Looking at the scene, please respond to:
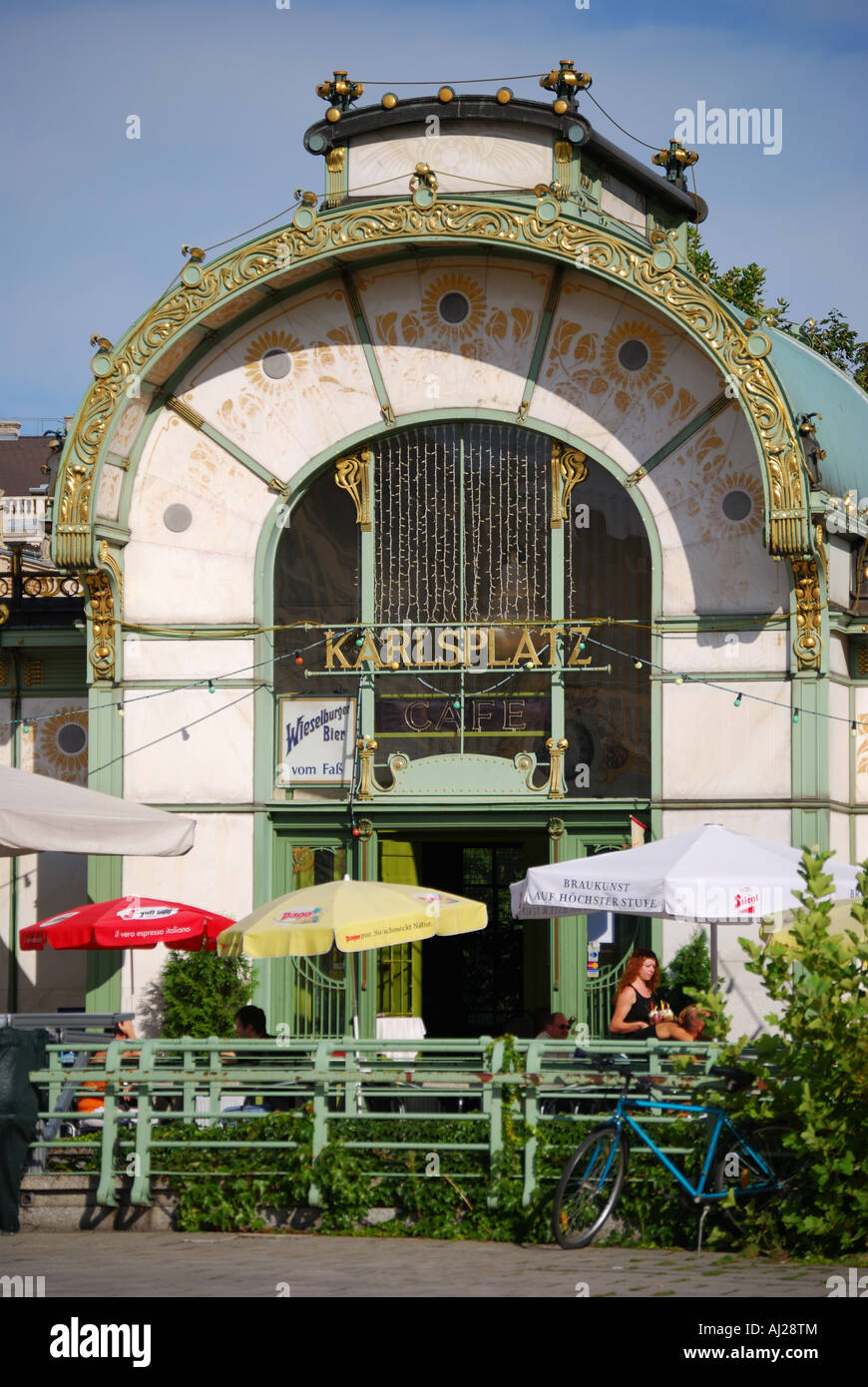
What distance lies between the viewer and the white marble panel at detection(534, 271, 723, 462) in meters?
19.1

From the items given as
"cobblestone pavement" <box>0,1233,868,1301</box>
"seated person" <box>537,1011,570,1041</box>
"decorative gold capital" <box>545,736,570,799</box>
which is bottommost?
"cobblestone pavement" <box>0,1233,868,1301</box>

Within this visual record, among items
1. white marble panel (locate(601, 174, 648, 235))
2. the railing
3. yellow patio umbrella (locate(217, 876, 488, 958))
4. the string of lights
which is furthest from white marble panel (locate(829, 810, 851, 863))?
white marble panel (locate(601, 174, 648, 235))

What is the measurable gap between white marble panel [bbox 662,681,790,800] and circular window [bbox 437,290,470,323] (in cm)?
426

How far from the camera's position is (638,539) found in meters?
19.3

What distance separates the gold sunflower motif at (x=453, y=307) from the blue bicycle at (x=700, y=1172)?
10.3 m

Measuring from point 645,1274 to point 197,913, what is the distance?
807cm

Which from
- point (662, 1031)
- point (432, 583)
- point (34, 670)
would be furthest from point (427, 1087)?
point (34, 670)

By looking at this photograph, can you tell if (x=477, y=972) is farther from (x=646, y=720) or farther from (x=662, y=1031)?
(x=662, y=1031)

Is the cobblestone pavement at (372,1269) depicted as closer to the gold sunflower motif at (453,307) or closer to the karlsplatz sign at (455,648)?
the karlsplatz sign at (455,648)

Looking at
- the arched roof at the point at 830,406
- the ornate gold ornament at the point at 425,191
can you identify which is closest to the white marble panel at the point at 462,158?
the ornate gold ornament at the point at 425,191

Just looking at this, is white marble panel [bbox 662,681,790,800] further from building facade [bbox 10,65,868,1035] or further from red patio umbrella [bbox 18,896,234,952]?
red patio umbrella [bbox 18,896,234,952]

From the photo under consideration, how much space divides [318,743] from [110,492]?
3251 mm

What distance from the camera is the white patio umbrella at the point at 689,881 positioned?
45.6ft

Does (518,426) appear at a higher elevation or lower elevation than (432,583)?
higher
